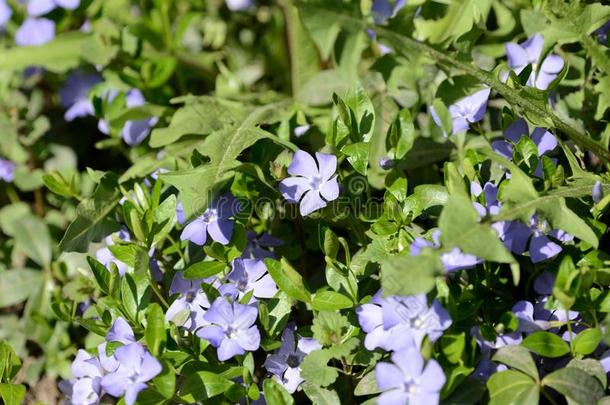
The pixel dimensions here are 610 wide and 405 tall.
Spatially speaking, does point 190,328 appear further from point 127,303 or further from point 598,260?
point 598,260

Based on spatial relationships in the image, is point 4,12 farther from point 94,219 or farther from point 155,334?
point 155,334

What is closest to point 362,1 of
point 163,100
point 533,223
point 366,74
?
point 366,74

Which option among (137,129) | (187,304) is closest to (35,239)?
(137,129)

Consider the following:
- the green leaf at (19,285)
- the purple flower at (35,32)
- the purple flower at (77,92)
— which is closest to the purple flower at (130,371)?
the green leaf at (19,285)

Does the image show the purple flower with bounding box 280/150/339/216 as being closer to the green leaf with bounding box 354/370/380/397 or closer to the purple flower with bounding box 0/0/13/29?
the green leaf with bounding box 354/370/380/397

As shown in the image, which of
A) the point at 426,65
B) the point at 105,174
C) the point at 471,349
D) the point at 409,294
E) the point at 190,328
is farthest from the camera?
the point at 426,65

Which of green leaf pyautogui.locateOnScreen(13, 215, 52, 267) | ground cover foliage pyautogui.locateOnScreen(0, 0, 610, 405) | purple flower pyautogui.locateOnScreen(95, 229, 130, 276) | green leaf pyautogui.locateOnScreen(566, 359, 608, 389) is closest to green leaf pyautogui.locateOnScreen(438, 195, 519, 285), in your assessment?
ground cover foliage pyautogui.locateOnScreen(0, 0, 610, 405)
